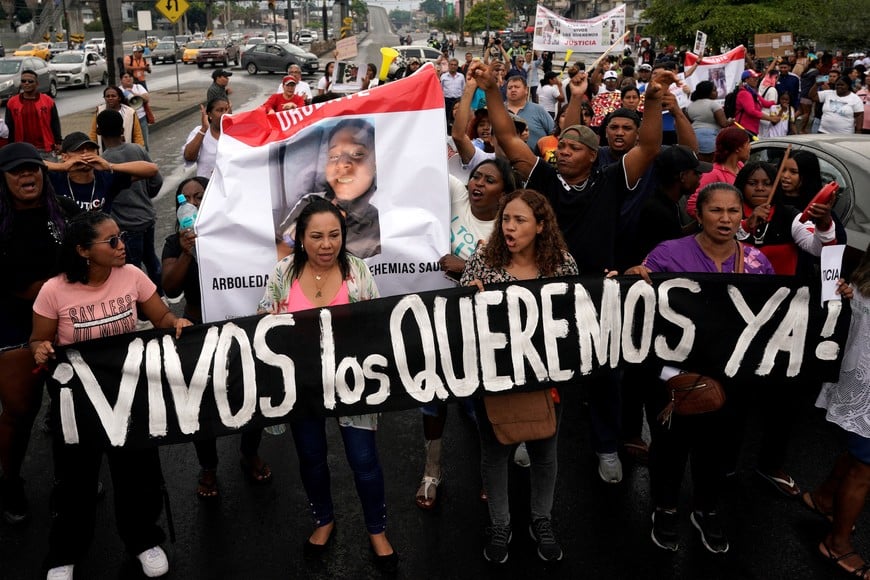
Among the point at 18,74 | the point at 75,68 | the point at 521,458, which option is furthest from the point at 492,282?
the point at 75,68

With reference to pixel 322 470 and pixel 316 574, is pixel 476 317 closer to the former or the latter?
pixel 322 470

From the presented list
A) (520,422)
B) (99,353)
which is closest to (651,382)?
(520,422)

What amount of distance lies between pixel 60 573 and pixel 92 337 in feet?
3.44

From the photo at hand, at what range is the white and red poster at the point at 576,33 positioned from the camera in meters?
13.4

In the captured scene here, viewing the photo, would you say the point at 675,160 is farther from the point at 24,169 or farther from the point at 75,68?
the point at 75,68

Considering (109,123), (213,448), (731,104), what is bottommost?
(213,448)

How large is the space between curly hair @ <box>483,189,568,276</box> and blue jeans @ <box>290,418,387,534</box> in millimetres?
991

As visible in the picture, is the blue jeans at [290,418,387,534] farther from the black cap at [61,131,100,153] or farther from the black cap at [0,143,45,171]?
the black cap at [61,131,100,153]

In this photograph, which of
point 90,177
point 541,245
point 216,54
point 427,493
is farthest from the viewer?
point 216,54

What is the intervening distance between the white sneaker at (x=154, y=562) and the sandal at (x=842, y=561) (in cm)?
304

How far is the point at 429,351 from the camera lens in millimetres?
3672

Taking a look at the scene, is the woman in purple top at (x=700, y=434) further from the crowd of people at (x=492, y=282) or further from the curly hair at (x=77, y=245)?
the curly hair at (x=77, y=245)

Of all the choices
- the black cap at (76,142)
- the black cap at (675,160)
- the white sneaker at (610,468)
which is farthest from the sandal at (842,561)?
the black cap at (76,142)

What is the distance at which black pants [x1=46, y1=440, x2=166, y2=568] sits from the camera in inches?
139
